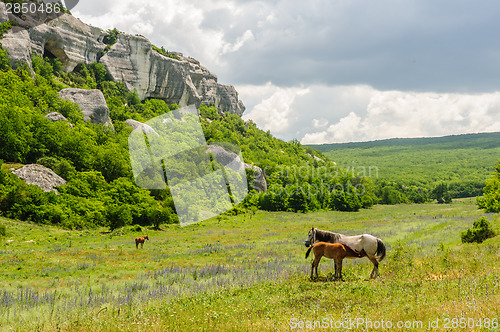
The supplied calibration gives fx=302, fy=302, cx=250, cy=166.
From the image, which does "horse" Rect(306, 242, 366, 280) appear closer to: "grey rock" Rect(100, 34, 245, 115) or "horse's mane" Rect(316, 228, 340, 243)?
"horse's mane" Rect(316, 228, 340, 243)

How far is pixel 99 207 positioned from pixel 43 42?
7631 cm

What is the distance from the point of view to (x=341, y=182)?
118 metres

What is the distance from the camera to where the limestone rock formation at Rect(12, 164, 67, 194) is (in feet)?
154

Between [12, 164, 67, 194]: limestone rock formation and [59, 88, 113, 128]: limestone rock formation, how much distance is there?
40041mm

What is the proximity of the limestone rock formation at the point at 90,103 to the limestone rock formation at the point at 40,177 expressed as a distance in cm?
4004

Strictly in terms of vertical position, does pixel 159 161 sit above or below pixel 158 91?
below

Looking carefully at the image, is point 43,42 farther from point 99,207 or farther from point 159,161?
point 99,207

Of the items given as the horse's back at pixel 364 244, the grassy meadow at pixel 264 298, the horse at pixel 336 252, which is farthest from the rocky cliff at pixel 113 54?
the horse's back at pixel 364 244

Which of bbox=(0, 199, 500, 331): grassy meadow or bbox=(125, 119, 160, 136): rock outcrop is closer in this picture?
bbox=(0, 199, 500, 331): grassy meadow

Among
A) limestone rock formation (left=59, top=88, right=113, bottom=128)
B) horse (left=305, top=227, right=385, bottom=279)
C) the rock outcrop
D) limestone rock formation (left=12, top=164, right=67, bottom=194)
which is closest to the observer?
horse (left=305, top=227, right=385, bottom=279)

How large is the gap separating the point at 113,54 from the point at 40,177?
9047 centimetres

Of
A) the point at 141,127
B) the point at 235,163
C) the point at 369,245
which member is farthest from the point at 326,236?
the point at 141,127

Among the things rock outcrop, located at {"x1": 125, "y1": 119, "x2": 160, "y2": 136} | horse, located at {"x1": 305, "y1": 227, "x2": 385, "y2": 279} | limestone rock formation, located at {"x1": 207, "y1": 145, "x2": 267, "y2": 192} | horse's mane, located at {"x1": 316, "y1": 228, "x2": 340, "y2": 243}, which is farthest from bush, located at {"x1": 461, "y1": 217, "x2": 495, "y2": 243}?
rock outcrop, located at {"x1": 125, "y1": 119, "x2": 160, "y2": 136}

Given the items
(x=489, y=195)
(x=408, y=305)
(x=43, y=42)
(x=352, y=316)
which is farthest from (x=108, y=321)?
(x=43, y=42)
